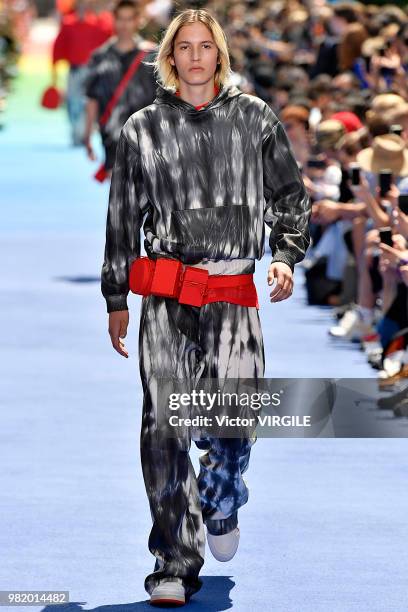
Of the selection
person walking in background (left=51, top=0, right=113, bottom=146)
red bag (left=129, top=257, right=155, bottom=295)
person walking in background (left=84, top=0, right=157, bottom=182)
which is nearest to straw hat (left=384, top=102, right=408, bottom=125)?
person walking in background (left=84, top=0, right=157, bottom=182)

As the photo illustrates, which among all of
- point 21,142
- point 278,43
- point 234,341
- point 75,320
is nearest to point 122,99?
point 75,320

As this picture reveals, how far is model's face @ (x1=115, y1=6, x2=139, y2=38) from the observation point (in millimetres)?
15320

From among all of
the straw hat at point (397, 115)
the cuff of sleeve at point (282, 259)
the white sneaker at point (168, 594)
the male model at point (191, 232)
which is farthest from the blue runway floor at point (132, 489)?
the straw hat at point (397, 115)

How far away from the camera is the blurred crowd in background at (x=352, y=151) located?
32.7 ft

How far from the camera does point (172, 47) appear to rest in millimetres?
6137

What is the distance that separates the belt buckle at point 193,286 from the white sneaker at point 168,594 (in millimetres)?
828

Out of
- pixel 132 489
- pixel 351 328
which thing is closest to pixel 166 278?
pixel 132 489

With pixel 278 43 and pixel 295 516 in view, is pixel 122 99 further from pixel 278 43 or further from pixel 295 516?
pixel 278 43

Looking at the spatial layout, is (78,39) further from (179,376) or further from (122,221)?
(179,376)

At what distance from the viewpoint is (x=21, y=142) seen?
99.8ft

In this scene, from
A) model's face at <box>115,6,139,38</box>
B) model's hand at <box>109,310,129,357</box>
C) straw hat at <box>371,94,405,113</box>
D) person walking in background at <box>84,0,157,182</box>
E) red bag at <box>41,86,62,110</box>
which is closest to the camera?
model's hand at <box>109,310,129,357</box>

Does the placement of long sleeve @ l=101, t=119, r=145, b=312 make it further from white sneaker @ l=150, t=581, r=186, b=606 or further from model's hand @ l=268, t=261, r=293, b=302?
white sneaker @ l=150, t=581, r=186, b=606

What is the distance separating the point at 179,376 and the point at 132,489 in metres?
1.89

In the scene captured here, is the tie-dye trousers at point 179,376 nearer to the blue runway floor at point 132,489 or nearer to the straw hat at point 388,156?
the blue runway floor at point 132,489
